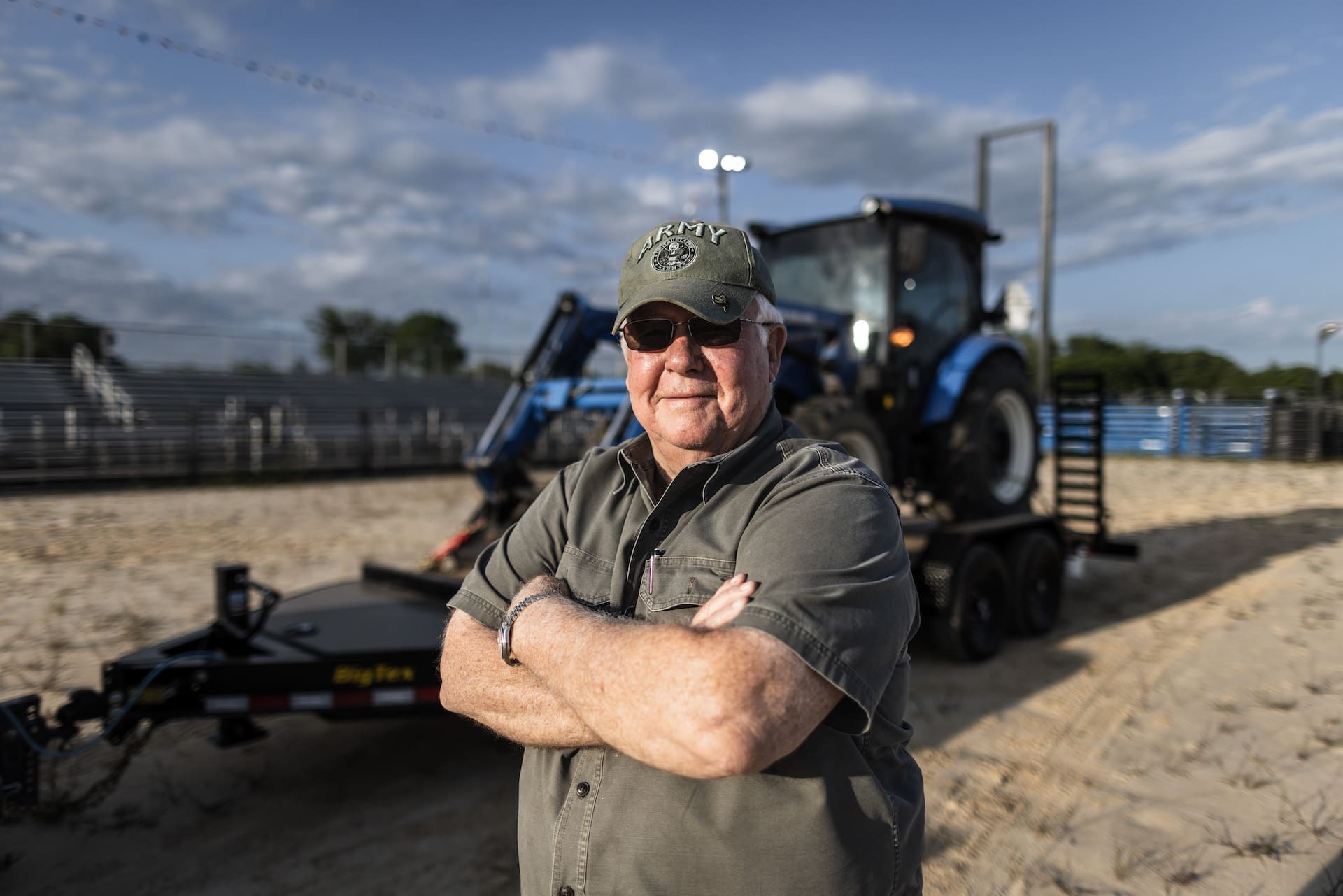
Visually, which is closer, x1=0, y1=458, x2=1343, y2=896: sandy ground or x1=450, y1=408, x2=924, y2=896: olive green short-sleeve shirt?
x1=450, y1=408, x2=924, y2=896: olive green short-sleeve shirt

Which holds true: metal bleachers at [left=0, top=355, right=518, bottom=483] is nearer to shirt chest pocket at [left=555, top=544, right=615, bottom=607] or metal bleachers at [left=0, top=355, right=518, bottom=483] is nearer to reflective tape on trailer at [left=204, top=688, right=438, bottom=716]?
reflective tape on trailer at [left=204, top=688, right=438, bottom=716]

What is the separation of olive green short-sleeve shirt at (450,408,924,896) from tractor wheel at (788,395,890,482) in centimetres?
357

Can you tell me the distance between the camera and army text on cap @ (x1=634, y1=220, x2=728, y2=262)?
4.94 ft

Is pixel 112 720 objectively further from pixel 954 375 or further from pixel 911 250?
pixel 954 375

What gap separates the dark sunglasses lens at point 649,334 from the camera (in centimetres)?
157

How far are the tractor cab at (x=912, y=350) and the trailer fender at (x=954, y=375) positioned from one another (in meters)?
0.01

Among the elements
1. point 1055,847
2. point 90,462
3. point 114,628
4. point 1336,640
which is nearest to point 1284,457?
point 1336,640

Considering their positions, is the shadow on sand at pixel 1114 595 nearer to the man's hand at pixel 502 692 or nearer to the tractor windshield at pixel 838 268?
the tractor windshield at pixel 838 268

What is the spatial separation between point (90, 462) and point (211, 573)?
8525mm

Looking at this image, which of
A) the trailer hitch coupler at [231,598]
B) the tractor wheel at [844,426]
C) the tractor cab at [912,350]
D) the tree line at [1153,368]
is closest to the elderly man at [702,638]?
the trailer hitch coupler at [231,598]

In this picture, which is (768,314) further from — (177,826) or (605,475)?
(177,826)

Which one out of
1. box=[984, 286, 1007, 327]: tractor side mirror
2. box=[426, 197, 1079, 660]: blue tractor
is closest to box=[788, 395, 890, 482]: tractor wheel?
box=[426, 197, 1079, 660]: blue tractor

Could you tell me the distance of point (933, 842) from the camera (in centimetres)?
313

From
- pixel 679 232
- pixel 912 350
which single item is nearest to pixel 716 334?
pixel 679 232
